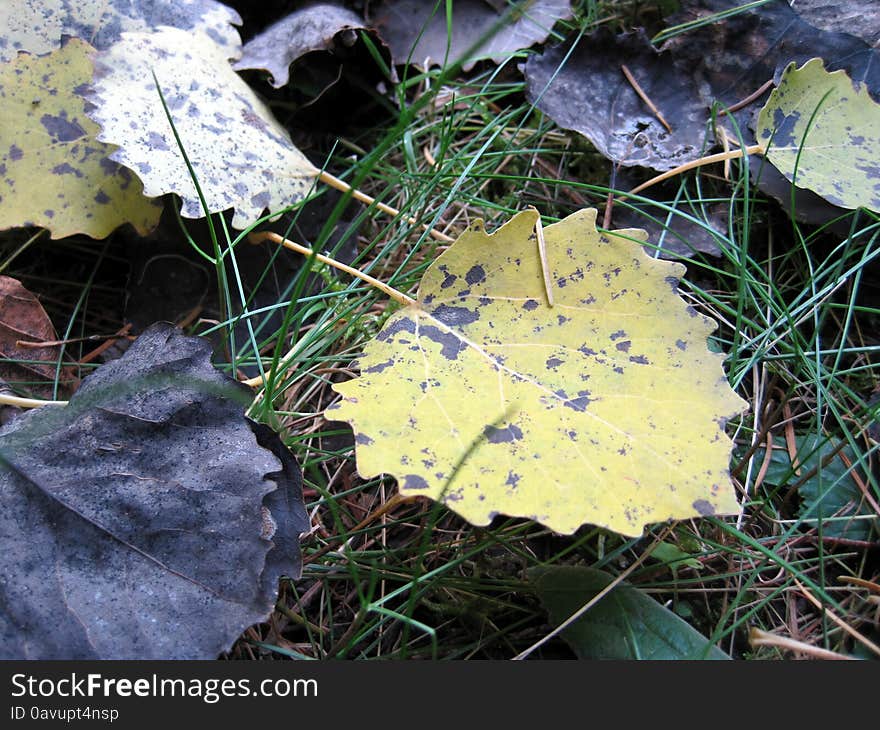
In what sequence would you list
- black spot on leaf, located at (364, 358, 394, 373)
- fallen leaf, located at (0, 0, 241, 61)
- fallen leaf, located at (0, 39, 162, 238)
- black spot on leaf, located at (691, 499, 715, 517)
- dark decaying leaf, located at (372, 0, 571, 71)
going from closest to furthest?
black spot on leaf, located at (691, 499, 715, 517)
black spot on leaf, located at (364, 358, 394, 373)
fallen leaf, located at (0, 39, 162, 238)
fallen leaf, located at (0, 0, 241, 61)
dark decaying leaf, located at (372, 0, 571, 71)

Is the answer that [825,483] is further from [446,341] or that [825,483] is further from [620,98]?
[620,98]

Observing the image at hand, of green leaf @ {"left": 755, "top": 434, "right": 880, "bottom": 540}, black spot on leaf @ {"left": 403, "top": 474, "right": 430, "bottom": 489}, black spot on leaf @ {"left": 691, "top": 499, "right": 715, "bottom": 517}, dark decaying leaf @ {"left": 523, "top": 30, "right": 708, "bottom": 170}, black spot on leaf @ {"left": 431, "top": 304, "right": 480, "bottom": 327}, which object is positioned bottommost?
green leaf @ {"left": 755, "top": 434, "right": 880, "bottom": 540}

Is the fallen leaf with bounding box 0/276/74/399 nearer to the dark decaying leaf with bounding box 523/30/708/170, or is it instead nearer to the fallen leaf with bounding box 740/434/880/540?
the dark decaying leaf with bounding box 523/30/708/170

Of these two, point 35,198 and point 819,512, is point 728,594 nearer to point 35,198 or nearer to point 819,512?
point 819,512

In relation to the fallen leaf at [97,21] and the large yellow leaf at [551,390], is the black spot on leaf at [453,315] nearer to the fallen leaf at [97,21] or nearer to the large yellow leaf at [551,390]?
the large yellow leaf at [551,390]

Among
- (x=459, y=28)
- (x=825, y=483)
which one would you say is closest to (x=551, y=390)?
(x=825, y=483)

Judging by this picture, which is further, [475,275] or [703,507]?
[475,275]

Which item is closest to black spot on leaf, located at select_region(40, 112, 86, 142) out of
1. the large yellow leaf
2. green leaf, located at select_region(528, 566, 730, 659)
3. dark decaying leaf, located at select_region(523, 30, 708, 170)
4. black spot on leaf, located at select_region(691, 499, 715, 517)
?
the large yellow leaf
